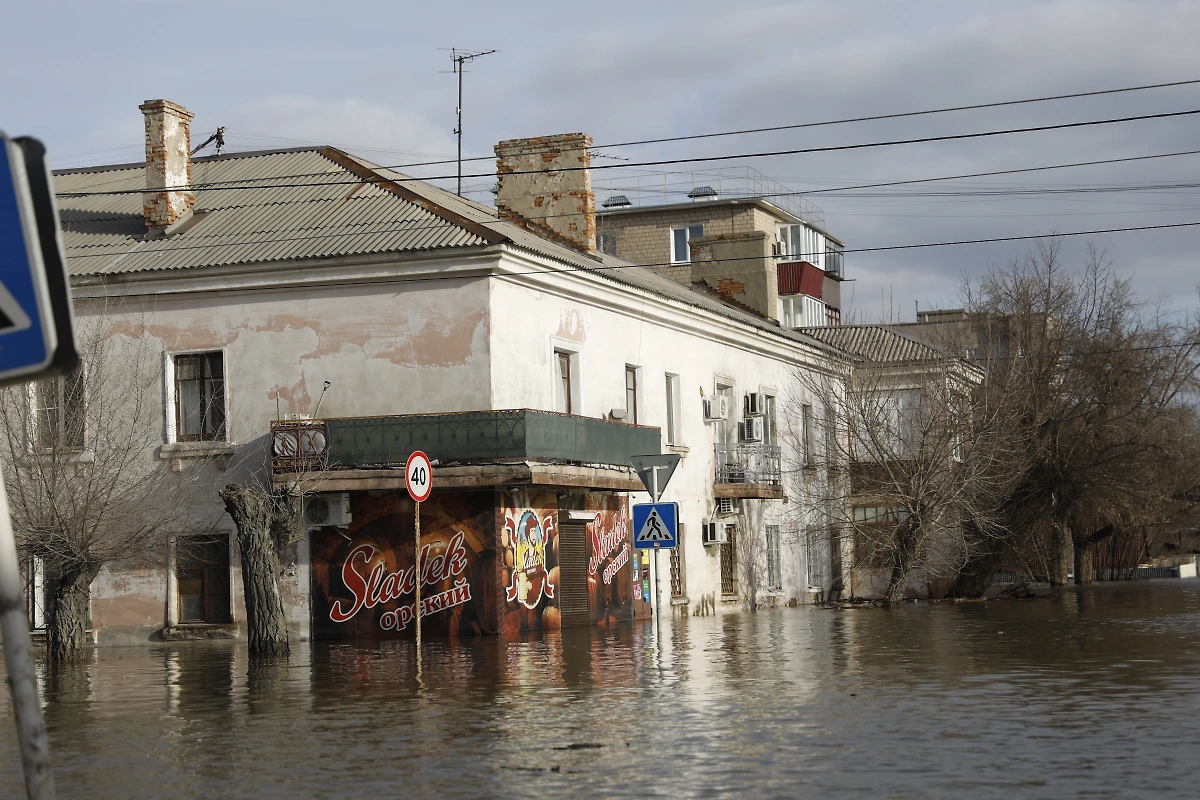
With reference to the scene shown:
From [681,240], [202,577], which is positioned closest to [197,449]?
[202,577]

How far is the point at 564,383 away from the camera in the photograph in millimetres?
29500

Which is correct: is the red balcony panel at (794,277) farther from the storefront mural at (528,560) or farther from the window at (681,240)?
the storefront mural at (528,560)

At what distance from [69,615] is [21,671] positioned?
19482 millimetres

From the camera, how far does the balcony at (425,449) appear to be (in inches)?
999

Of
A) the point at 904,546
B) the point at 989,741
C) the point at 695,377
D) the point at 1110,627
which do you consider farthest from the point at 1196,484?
the point at 989,741

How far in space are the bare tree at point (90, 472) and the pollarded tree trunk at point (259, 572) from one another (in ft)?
8.41

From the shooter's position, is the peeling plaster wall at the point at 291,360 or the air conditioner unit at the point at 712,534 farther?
the air conditioner unit at the point at 712,534

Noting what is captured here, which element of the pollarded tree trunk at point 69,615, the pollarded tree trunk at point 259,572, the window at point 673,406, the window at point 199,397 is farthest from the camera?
the window at point 673,406

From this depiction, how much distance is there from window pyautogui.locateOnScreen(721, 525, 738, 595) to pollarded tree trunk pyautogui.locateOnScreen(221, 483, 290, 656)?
16.9 m

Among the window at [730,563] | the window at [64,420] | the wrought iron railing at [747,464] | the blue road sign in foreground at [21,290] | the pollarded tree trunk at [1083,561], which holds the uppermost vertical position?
the window at [64,420]

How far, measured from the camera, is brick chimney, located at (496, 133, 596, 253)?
34750mm

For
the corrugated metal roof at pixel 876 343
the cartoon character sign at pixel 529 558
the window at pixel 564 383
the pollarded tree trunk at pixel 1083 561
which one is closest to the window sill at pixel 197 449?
the cartoon character sign at pixel 529 558

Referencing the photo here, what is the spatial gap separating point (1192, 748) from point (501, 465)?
16.4 meters

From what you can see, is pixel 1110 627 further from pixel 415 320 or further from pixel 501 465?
pixel 415 320
